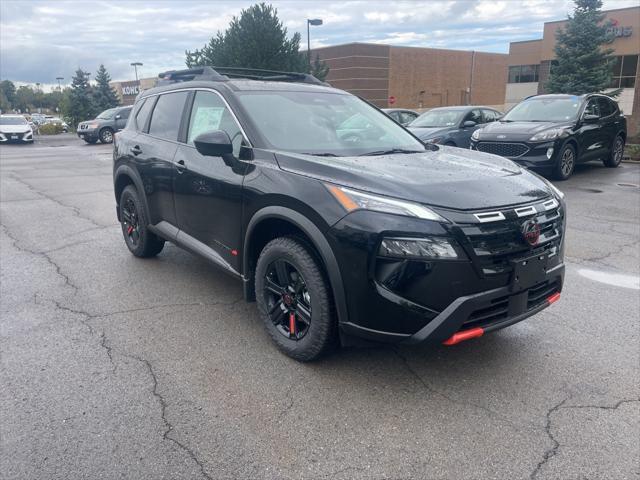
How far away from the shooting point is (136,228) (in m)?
5.70

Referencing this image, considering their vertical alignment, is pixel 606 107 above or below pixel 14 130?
above

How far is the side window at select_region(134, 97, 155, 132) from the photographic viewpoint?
5461mm

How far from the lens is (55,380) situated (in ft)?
10.8

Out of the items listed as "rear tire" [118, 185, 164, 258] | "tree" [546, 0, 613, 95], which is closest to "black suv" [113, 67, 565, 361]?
"rear tire" [118, 185, 164, 258]

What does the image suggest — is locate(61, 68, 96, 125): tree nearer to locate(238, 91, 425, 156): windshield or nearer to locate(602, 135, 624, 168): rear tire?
locate(602, 135, 624, 168): rear tire

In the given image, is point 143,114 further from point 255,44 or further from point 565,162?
point 255,44

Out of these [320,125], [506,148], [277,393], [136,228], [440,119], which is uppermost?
[320,125]

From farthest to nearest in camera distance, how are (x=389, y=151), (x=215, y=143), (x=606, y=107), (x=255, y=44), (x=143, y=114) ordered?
(x=255, y=44)
(x=606, y=107)
(x=143, y=114)
(x=389, y=151)
(x=215, y=143)

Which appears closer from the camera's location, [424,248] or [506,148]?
[424,248]

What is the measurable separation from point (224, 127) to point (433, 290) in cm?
215

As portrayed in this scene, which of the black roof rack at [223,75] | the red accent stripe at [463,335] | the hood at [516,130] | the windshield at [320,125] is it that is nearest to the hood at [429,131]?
the hood at [516,130]

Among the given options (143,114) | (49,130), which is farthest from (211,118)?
(49,130)

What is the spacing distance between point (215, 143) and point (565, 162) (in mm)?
9156

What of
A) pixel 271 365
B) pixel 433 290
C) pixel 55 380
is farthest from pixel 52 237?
pixel 433 290
